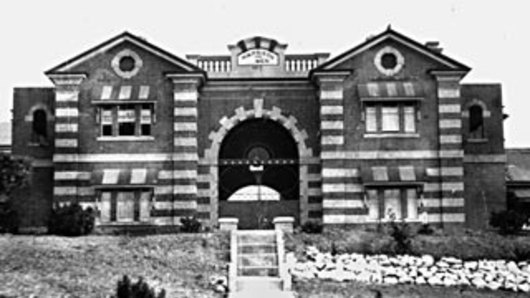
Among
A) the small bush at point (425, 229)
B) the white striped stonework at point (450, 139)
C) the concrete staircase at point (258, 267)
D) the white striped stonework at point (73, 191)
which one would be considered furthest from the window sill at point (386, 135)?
the white striped stonework at point (73, 191)

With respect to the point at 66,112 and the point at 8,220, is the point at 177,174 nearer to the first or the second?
the point at 66,112

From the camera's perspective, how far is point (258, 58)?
45281mm

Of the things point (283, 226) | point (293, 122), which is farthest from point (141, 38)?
point (283, 226)

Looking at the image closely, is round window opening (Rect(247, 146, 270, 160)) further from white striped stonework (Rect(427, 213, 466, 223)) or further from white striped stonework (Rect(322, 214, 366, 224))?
white striped stonework (Rect(427, 213, 466, 223))

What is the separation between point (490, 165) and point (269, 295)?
18181mm

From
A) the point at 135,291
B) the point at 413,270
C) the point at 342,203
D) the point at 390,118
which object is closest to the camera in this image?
the point at 135,291

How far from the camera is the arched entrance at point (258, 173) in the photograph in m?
44.8

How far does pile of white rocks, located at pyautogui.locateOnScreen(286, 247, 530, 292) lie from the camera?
32594mm

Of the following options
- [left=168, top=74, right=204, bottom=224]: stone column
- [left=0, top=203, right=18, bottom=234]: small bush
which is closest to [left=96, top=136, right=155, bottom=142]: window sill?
[left=168, top=74, right=204, bottom=224]: stone column

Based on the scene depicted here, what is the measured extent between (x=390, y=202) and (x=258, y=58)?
892 cm

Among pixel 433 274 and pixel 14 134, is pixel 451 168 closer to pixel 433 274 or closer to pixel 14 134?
pixel 433 274

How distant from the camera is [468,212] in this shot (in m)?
44.3

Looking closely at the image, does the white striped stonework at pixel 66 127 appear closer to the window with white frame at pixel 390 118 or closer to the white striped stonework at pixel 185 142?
the white striped stonework at pixel 185 142

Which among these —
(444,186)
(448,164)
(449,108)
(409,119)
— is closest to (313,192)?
(409,119)
